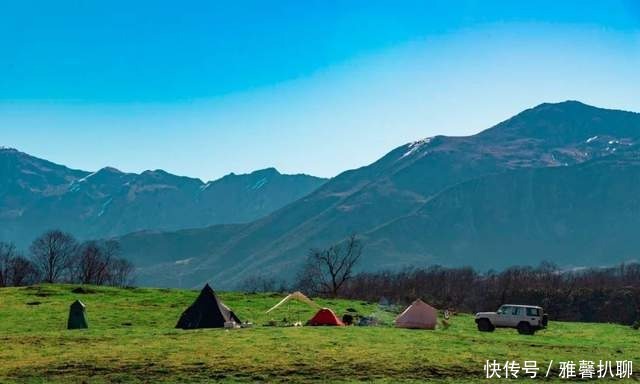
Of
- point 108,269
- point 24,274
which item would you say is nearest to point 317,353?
point 24,274

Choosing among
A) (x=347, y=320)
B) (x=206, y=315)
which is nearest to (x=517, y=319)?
(x=347, y=320)

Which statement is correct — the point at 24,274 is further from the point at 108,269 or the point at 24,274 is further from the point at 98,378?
the point at 98,378

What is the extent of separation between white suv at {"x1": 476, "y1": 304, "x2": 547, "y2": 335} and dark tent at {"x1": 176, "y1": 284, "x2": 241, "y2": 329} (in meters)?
22.4

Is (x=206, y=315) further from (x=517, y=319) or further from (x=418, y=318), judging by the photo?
(x=517, y=319)

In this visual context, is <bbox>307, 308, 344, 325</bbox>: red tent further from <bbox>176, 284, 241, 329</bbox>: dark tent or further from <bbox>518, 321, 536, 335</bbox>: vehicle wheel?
<bbox>518, 321, 536, 335</bbox>: vehicle wheel

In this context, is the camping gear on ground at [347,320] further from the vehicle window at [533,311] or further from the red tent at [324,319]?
the vehicle window at [533,311]

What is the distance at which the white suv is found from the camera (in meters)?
66.5

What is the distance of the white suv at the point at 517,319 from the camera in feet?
218

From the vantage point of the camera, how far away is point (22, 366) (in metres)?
41.7

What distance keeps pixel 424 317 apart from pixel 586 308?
303 ft

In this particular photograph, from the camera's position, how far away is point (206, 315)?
61.6 m

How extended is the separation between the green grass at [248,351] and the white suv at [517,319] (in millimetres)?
1075

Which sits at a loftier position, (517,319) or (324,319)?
(517,319)

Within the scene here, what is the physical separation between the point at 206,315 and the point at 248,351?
54.2ft
